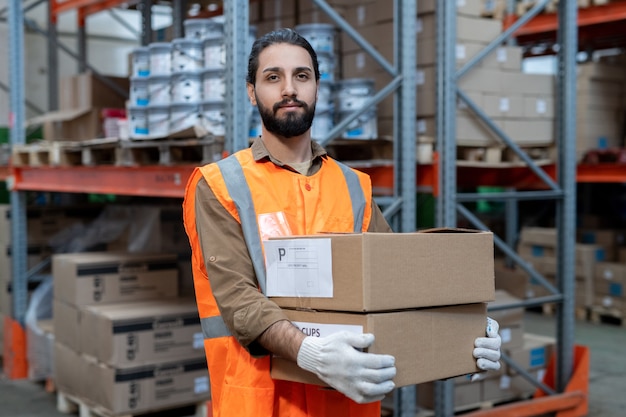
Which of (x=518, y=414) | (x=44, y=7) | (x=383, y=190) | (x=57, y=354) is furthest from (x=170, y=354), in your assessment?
(x=44, y=7)

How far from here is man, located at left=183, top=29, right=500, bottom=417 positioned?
2262 mm

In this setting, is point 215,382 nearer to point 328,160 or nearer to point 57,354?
point 328,160

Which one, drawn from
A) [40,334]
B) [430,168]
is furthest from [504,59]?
[40,334]

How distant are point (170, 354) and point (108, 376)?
17.7 inches

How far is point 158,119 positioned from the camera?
5.22 m

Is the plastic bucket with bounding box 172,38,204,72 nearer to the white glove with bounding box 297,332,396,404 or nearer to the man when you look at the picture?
the man

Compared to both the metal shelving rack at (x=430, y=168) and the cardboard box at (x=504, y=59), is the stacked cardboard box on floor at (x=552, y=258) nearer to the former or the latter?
the metal shelving rack at (x=430, y=168)

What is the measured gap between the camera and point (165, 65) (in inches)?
207

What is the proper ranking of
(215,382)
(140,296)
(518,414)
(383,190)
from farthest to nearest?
(140,296) < (518,414) < (383,190) < (215,382)

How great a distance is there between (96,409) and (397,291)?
4.10 meters

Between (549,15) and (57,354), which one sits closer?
(57,354)

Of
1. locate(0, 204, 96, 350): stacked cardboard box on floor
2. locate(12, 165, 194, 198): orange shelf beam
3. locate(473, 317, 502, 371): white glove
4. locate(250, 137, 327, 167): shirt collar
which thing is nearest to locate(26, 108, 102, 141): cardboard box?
locate(12, 165, 194, 198): orange shelf beam

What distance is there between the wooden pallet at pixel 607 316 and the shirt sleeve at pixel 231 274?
825 centimetres

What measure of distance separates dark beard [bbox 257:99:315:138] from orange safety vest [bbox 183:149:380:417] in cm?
12
